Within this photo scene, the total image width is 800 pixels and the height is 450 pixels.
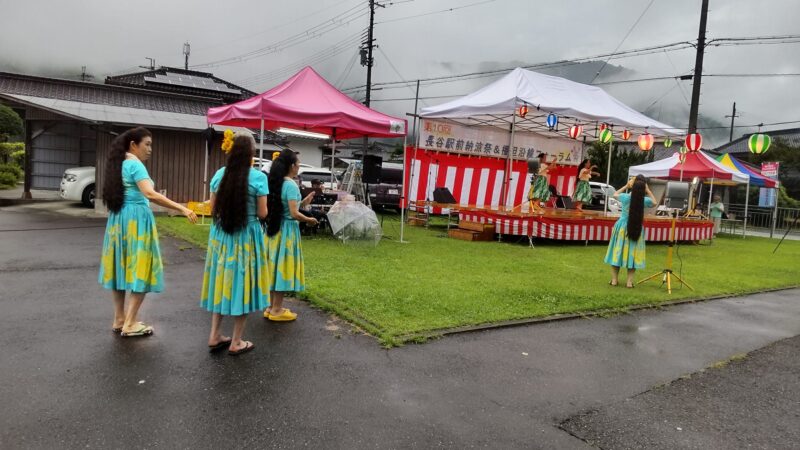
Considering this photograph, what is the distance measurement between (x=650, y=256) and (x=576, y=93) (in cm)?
546

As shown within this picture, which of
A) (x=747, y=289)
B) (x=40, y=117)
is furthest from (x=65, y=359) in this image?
(x=40, y=117)

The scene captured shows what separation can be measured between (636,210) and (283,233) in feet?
16.9

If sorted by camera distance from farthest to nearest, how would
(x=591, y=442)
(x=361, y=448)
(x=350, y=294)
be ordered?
(x=350, y=294) < (x=591, y=442) < (x=361, y=448)

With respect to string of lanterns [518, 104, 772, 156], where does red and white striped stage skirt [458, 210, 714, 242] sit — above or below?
below

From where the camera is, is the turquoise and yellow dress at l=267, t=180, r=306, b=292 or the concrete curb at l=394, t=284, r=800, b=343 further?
the turquoise and yellow dress at l=267, t=180, r=306, b=292

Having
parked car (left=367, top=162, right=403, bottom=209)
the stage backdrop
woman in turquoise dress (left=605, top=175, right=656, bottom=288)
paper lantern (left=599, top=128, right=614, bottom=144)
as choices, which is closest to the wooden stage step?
the stage backdrop

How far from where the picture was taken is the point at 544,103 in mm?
12523

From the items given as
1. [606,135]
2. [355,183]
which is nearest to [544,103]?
[606,135]

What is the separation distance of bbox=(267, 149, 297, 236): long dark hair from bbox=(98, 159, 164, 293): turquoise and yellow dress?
101 cm

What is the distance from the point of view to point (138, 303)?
425 cm

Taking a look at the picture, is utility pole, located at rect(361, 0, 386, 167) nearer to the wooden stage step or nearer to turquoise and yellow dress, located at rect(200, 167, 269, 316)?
the wooden stage step

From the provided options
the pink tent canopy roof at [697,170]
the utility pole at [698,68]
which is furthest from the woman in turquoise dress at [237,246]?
the utility pole at [698,68]

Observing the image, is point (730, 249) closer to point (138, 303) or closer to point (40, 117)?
point (138, 303)

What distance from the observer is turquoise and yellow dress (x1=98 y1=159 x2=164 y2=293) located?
412 cm
